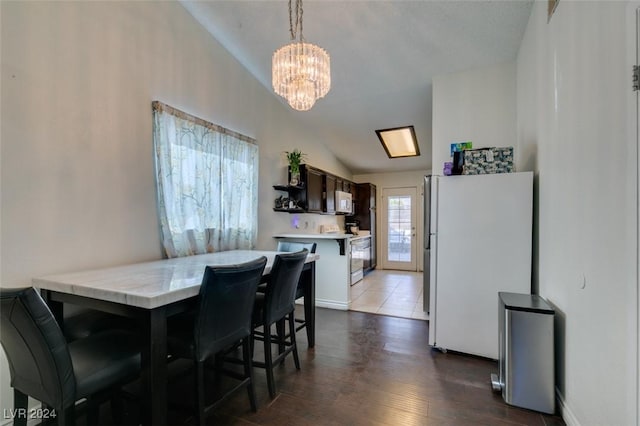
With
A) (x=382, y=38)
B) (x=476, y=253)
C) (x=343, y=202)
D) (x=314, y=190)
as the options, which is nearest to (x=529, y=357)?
(x=476, y=253)

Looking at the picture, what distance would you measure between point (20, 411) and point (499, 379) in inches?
112

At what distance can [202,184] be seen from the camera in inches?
119

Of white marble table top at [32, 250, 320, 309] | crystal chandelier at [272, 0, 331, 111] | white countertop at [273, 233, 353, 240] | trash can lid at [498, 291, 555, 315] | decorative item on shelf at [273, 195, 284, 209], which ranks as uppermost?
crystal chandelier at [272, 0, 331, 111]

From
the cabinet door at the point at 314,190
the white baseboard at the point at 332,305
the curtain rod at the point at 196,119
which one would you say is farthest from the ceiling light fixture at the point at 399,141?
the white baseboard at the point at 332,305

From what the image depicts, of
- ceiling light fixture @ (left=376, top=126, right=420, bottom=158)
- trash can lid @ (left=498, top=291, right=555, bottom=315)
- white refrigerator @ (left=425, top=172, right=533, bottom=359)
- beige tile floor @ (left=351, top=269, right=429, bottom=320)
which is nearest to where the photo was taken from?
trash can lid @ (left=498, top=291, right=555, bottom=315)

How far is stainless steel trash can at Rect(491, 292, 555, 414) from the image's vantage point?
1.87 meters

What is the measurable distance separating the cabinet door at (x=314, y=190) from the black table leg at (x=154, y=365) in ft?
11.0

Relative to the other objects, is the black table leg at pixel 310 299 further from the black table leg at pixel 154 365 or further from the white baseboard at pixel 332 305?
the black table leg at pixel 154 365

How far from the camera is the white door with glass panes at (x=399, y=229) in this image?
691cm

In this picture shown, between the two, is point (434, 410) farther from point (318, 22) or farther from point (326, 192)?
point (326, 192)

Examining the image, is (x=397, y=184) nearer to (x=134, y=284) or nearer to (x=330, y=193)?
(x=330, y=193)

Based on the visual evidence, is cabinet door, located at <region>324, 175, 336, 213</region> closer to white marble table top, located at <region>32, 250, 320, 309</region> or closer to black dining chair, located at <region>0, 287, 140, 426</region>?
white marble table top, located at <region>32, 250, 320, 309</region>

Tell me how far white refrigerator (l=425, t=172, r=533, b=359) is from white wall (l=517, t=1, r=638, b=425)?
18cm

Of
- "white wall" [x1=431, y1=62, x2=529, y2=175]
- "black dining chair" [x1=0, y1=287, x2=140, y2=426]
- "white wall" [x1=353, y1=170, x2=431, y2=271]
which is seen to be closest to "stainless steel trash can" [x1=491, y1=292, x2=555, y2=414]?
"white wall" [x1=431, y1=62, x2=529, y2=175]
